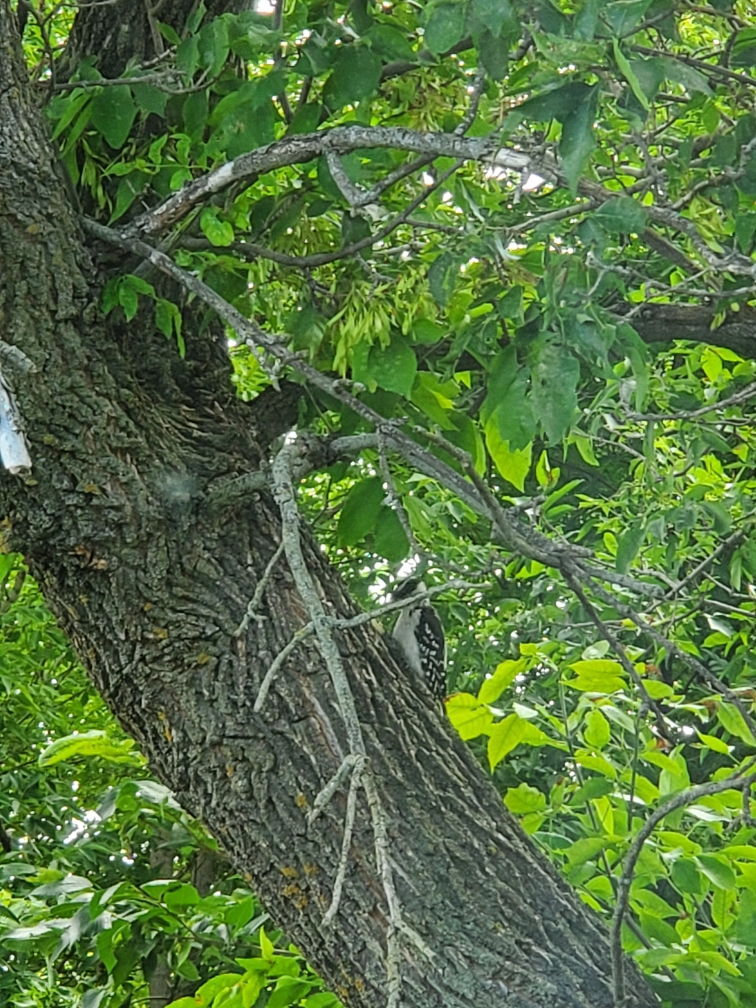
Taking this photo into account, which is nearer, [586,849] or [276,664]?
→ [276,664]

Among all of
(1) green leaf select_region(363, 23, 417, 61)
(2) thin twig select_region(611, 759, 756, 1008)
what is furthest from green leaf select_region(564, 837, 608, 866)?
(1) green leaf select_region(363, 23, 417, 61)

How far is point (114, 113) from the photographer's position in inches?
76.0

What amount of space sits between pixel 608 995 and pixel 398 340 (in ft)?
3.21

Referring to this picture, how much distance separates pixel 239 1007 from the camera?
2014 millimetres

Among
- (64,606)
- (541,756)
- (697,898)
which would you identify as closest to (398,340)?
(64,606)

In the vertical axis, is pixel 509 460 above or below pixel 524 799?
above

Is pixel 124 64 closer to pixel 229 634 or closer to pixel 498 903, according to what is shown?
pixel 229 634

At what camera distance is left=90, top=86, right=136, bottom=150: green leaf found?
1921 mm

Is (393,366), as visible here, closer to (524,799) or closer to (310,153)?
(310,153)

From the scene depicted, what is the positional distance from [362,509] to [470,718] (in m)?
0.40

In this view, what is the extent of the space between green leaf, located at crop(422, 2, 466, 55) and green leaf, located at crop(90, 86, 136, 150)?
69 centimetres

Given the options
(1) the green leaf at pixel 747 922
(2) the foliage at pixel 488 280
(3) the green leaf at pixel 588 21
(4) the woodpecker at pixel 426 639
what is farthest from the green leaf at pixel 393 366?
(4) the woodpecker at pixel 426 639

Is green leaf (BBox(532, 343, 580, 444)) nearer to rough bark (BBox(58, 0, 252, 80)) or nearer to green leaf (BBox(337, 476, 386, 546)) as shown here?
green leaf (BBox(337, 476, 386, 546))

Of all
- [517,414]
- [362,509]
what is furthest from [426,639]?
[517,414]
